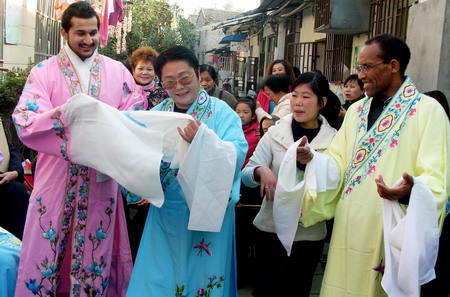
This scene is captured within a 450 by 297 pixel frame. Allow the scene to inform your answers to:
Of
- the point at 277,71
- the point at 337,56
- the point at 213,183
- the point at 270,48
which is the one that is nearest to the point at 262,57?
the point at 270,48

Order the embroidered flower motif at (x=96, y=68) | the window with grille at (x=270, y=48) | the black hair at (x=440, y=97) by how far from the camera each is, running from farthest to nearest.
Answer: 1. the window with grille at (x=270, y=48)
2. the black hair at (x=440, y=97)
3. the embroidered flower motif at (x=96, y=68)

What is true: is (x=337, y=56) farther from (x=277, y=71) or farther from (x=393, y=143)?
(x=393, y=143)

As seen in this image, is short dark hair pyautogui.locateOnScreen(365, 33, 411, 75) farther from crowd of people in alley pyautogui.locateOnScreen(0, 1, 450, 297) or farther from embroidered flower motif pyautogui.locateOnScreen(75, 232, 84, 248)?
embroidered flower motif pyautogui.locateOnScreen(75, 232, 84, 248)

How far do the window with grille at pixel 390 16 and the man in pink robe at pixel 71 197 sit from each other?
4483mm

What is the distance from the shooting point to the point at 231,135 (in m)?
2.98

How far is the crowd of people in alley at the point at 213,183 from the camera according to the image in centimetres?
267

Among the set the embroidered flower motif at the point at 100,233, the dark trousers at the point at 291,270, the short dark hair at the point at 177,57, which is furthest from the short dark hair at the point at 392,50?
the embroidered flower motif at the point at 100,233

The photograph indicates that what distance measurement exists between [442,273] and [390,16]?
5.56 meters

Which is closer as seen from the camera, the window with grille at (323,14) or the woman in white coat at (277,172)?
the woman in white coat at (277,172)

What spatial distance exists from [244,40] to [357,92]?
68.0 feet

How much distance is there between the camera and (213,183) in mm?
2750

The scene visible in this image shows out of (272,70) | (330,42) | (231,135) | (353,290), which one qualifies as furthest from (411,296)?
(330,42)

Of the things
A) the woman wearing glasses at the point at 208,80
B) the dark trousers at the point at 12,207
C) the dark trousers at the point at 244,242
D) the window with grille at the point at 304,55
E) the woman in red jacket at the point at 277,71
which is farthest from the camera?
the window with grille at the point at 304,55

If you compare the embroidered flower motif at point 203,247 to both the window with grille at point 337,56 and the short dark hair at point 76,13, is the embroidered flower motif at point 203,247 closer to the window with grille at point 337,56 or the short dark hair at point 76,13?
the short dark hair at point 76,13
